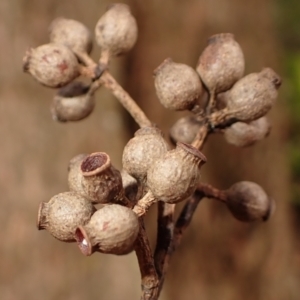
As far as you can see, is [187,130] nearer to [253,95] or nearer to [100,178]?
[253,95]

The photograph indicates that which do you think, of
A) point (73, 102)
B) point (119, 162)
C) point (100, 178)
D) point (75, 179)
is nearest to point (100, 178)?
point (100, 178)

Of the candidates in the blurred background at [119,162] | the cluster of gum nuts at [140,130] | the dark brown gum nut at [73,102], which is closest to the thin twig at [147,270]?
the cluster of gum nuts at [140,130]

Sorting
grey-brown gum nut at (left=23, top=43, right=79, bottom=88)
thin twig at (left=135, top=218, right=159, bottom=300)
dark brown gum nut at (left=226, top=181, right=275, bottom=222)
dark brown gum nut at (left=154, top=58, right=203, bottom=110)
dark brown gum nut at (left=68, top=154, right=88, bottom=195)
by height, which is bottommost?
dark brown gum nut at (left=226, top=181, right=275, bottom=222)

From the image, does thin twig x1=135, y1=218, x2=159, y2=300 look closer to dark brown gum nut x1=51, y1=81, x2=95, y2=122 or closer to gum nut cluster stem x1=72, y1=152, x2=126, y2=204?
gum nut cluster stem x1=72, y1=152, x2=126, y2=204

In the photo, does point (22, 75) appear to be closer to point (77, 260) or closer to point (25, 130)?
point (25, 130)

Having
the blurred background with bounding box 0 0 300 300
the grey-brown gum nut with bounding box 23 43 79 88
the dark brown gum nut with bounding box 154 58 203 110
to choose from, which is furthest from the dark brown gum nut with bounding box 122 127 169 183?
the blurred background with bounding box 0 0 300 300

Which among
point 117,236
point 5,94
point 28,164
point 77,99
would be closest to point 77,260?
point 28,164
